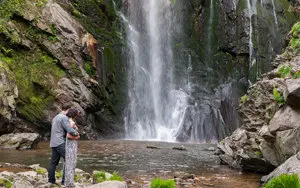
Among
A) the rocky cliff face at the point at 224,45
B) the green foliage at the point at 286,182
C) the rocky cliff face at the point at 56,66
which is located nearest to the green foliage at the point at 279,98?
the green foliage at the point at 286,182

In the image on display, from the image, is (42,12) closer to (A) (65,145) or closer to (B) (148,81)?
(B) (148,81)

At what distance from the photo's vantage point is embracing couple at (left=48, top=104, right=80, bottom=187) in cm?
761

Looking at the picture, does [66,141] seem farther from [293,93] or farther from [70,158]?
[293,93]

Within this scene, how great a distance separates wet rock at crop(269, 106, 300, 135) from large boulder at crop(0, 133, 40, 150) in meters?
11.8

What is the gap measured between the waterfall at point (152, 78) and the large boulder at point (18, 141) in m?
11.8

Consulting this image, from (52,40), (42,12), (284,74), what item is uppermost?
(42,12)

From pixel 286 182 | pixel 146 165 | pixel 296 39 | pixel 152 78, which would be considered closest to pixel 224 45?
pixel 152 78

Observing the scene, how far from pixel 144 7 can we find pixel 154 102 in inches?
426

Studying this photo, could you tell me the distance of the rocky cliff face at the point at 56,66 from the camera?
2264 centimetres

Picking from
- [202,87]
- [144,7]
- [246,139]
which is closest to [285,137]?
[246,139]

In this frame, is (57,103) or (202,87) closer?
(57,103)

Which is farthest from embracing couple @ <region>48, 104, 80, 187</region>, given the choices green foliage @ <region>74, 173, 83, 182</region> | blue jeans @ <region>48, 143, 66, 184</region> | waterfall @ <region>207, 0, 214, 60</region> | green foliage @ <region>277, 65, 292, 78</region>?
waterfall @ <region>207, 0, 214, 60</region>

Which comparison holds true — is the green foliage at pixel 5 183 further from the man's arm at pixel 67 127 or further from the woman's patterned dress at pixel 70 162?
the man's arm at pixel 67 127

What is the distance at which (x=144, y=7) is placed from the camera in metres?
35.3
